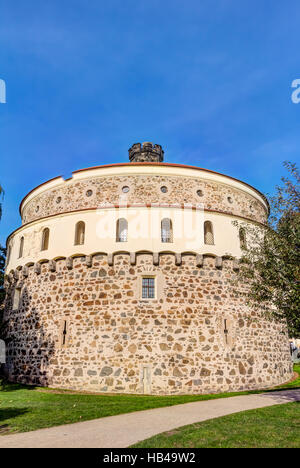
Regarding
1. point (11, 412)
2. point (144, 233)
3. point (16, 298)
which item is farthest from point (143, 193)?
point (11, 412)

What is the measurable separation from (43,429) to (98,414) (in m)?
1.91

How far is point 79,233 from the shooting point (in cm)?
1659

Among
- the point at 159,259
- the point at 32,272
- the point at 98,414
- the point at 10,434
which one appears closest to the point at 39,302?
the point at 32,272

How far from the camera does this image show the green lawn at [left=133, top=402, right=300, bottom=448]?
20.5ft

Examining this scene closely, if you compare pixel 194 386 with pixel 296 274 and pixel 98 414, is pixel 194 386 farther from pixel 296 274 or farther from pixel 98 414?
pixel 296 274

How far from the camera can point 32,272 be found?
17.0 m

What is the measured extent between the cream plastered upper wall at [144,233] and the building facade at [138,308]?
47mm

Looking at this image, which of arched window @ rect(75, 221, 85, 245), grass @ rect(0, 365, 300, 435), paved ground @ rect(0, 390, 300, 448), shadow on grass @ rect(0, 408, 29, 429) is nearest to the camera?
paved ground @ rect(0, 390, 300, 448)

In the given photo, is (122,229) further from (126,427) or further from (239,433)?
(239,433)

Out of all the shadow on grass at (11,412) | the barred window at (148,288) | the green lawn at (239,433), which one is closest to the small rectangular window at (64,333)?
the barred window at (148,288)

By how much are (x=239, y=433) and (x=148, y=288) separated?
8.30 meters

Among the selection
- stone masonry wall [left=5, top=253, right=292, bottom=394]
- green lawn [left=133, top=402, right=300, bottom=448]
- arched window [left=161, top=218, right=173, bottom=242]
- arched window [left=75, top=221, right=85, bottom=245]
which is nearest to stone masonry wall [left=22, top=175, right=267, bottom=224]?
arched window [left=75, top=221, right=85, bottom=245]

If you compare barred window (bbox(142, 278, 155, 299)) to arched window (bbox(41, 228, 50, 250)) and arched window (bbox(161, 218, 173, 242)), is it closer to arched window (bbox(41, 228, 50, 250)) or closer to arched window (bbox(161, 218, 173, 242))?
arched window (bbox(161, 218, 173, 242))

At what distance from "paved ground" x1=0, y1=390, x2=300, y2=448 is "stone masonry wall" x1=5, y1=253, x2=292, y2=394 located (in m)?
2.73
